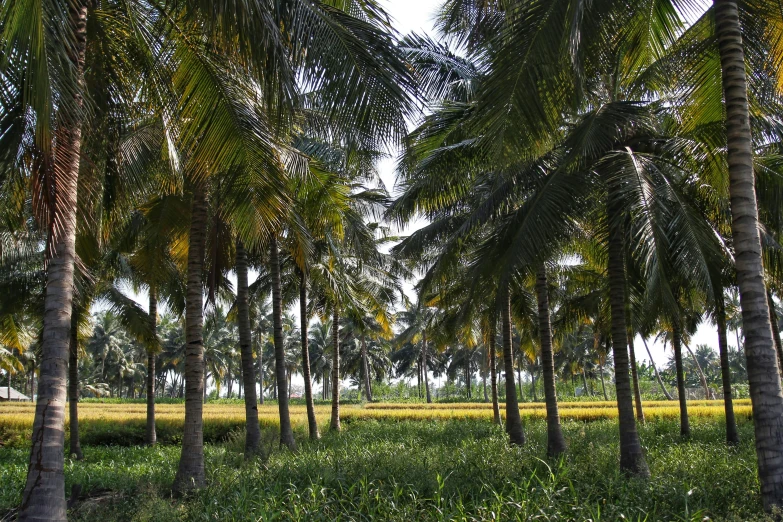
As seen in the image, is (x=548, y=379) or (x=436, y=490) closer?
(x=436, y=490)

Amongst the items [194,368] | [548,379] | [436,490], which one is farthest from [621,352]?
[194,368]

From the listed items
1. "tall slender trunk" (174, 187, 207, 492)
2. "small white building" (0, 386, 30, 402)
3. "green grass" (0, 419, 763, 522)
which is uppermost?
"tall slender trunk" (174, 187, 207, 492)

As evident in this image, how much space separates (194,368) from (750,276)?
738 centimetres

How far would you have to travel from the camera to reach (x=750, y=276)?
17.8 feet

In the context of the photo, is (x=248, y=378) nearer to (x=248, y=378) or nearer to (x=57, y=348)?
(x=248, y=378)

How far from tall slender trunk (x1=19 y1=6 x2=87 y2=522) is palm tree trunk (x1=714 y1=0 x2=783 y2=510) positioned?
20.4 ft

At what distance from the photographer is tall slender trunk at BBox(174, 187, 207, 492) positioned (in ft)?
27.7

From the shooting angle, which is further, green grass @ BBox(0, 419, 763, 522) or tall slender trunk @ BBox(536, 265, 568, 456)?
tall slender trunk @ BBox(536, 265, 568, 456)

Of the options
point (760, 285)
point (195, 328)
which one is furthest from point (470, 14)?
point (195, 328)

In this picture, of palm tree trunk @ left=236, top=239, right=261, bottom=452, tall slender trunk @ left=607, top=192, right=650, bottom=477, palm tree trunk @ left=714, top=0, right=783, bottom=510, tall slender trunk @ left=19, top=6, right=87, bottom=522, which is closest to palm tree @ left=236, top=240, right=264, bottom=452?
palm tree trunk @ left=236, top=239, right=261, bottom=452

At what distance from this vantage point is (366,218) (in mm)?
17188

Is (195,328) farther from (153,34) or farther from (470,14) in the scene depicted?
(470,14)

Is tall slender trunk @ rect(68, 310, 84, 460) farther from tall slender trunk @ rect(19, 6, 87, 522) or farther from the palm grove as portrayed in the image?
tall slender trunk @ rect(19, 6, 87, 522)

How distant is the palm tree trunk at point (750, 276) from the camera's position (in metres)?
5.13
